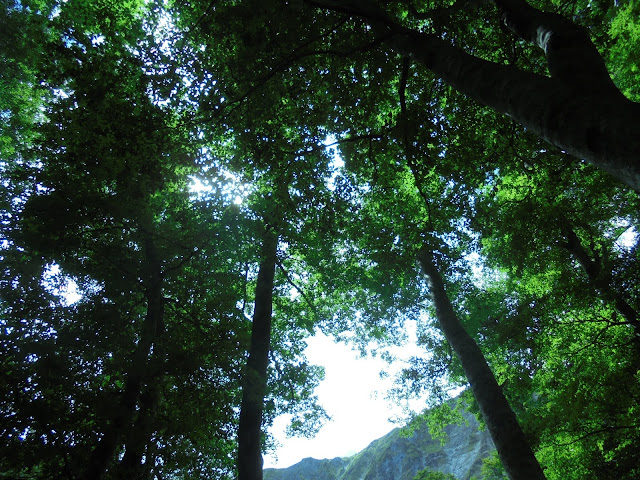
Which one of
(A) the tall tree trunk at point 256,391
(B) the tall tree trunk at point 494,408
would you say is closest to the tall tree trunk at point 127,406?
(A) the tall tree trunk at point 256,391

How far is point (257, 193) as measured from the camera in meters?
9.85

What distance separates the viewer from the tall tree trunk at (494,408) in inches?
254

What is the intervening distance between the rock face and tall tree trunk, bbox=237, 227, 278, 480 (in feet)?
230

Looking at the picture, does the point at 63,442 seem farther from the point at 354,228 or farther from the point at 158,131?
the point at 354,228

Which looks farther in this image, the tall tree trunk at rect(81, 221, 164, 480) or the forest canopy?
the tall tree trunk at rect(81, 221, 164, 480)

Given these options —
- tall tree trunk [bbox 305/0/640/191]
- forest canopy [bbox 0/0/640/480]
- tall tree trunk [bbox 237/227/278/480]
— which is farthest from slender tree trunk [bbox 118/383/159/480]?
tall tree trunk [bbox 305/0/640/191]

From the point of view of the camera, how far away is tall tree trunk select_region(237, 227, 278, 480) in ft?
25.0

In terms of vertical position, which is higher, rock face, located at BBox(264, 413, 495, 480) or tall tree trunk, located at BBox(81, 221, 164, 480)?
rock face, located at BBox(264, 413, 495, 480)

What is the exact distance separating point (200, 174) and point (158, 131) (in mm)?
1365

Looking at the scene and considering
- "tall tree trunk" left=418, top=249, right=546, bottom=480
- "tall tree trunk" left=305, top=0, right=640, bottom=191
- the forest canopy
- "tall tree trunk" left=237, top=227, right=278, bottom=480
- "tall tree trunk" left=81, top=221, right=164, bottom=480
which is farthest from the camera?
"tall tree trunk" left=237, top=227, right=278, bottom=480

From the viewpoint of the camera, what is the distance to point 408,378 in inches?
677

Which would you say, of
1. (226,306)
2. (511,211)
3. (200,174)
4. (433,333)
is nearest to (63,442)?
(226,306)

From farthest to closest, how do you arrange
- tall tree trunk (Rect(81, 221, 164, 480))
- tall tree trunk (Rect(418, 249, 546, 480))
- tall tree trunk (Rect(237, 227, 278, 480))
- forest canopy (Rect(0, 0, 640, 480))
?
tall tree trunk (Rect(237, 227, 278, 480))
tall tree trunk (Rect(418, 249, 546, 480))
tall tree trunk (Rect(81, 221, 164, 480))
forest canopy (Rect(0, 0, 640, 480))

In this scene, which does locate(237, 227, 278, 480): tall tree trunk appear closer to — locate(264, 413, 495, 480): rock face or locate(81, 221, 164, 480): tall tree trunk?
locate(81, 221, 164, 480): tall tree trunk
